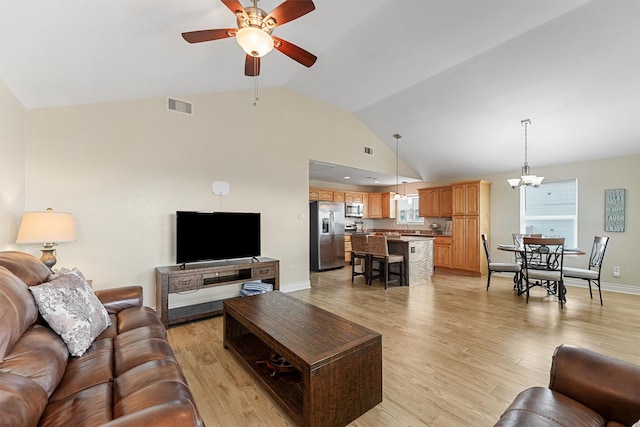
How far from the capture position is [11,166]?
254 cm

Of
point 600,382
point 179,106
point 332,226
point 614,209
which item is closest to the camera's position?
point 600,382

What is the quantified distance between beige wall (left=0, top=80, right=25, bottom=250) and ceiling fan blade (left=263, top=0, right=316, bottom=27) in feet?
8.07

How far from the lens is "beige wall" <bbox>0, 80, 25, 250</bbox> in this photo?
7.83ft

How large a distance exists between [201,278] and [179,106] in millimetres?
2293

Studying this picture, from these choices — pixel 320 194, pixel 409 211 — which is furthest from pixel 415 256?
pixel 409 211

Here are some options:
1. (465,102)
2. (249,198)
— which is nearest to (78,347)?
(249,198)

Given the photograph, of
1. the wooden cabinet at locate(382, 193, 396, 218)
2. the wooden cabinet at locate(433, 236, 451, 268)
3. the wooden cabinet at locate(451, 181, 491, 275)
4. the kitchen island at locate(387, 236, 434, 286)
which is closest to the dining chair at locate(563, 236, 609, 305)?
the wooden cabinet at locate(451, 181, 491, 275)

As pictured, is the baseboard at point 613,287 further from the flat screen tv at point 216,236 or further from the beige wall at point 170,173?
the flat screen tv at point 216,236

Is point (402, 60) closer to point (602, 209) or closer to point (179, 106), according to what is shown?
point (179, 106)

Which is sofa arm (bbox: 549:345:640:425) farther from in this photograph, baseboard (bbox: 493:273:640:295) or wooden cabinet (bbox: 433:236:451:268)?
wooden cabinet (bbox: 433:236:451:268)

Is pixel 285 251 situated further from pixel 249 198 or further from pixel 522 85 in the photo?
pixel 522 85

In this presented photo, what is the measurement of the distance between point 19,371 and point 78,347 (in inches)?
18.3

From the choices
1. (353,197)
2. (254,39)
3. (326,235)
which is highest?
(254,39)

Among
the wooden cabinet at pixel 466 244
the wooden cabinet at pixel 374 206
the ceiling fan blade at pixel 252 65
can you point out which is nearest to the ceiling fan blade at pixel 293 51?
the ceiling fan blade at pixel 252 65
